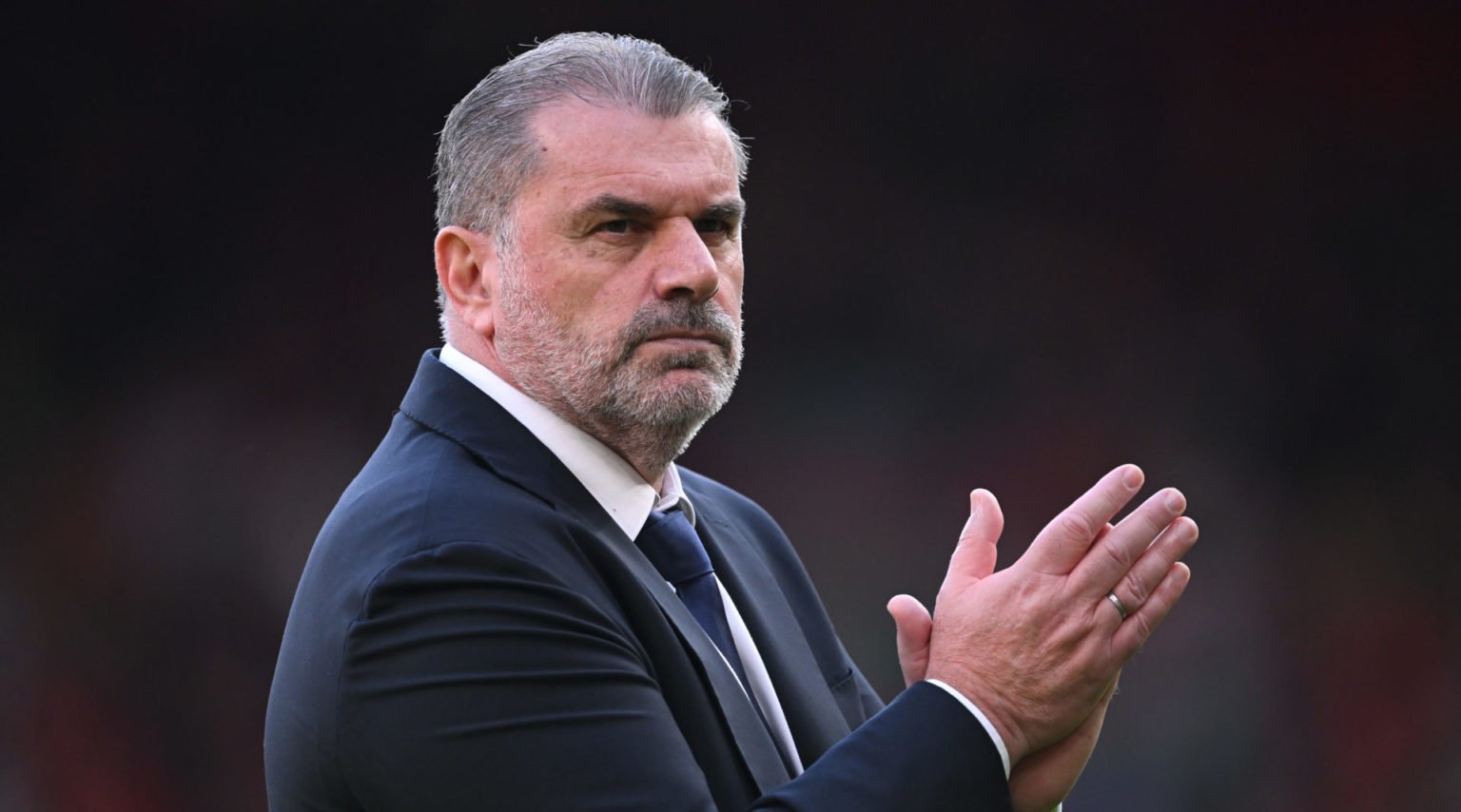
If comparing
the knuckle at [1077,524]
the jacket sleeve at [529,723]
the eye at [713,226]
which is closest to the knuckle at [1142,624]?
the knuckle at [1077,524]

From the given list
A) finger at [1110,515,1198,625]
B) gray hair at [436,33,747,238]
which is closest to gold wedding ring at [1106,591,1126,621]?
finger at [1110,515,1198,625]

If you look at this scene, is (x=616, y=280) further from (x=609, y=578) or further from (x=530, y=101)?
(x=609, y=578)

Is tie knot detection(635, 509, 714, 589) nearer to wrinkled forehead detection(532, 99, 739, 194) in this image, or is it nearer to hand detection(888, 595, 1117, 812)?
hand detection(888, 595, 1117, 812)

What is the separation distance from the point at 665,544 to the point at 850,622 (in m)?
3.13

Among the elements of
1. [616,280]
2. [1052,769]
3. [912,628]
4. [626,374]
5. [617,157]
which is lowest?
[1052,769]

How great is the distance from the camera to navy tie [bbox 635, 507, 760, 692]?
6.28 feet

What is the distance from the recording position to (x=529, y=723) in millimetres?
1571

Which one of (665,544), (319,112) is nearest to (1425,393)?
(319,112)

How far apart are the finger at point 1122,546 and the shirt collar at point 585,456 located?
1.78 ft

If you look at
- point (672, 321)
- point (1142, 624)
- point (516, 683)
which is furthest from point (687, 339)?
point (1142, 624)

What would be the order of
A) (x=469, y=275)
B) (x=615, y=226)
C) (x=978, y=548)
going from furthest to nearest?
(x=469, y=275) < (x=615, y=226) < (x=978, y=548)

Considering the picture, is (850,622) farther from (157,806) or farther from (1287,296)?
A: (157,806)

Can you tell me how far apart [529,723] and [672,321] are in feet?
1.84

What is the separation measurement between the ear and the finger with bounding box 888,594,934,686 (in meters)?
0.63
